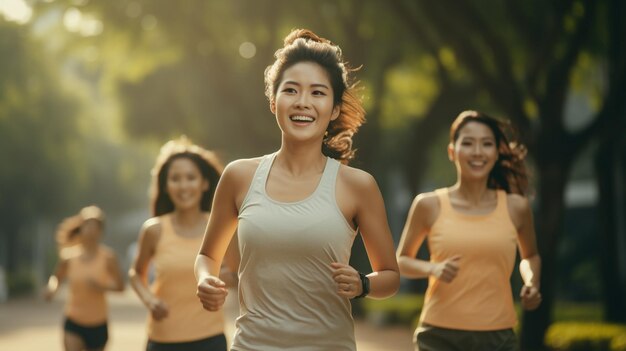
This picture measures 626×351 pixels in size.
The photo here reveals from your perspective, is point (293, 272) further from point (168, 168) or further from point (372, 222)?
point (168, 168)

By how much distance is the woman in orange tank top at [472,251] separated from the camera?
6492 millimetres

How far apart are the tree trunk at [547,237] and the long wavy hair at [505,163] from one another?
713cm

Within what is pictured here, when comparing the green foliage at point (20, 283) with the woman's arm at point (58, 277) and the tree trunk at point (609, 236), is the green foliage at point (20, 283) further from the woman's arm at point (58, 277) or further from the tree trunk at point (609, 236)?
the woman's arm at point (58, 277)

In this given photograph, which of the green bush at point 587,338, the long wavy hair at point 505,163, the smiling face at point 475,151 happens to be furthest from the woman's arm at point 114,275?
the green bush at point 587,338

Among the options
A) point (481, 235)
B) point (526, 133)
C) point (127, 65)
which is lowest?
point (481, 235)

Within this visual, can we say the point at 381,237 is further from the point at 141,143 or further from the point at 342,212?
the point at 141,143

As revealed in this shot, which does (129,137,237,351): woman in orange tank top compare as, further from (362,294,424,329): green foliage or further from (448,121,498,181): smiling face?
(362,294,424,329): green foliage

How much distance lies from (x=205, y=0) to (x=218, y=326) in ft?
41.5

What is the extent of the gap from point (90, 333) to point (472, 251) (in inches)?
203

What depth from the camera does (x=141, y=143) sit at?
4094 cm

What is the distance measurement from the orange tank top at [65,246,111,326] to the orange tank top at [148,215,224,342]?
3453 mm

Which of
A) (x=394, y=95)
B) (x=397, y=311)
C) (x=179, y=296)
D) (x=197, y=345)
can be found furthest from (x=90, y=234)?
(x=394, y=95)

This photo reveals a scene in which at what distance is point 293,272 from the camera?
4.36 meters

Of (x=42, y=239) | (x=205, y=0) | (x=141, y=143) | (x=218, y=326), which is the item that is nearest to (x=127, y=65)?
(x=205, y=0)
